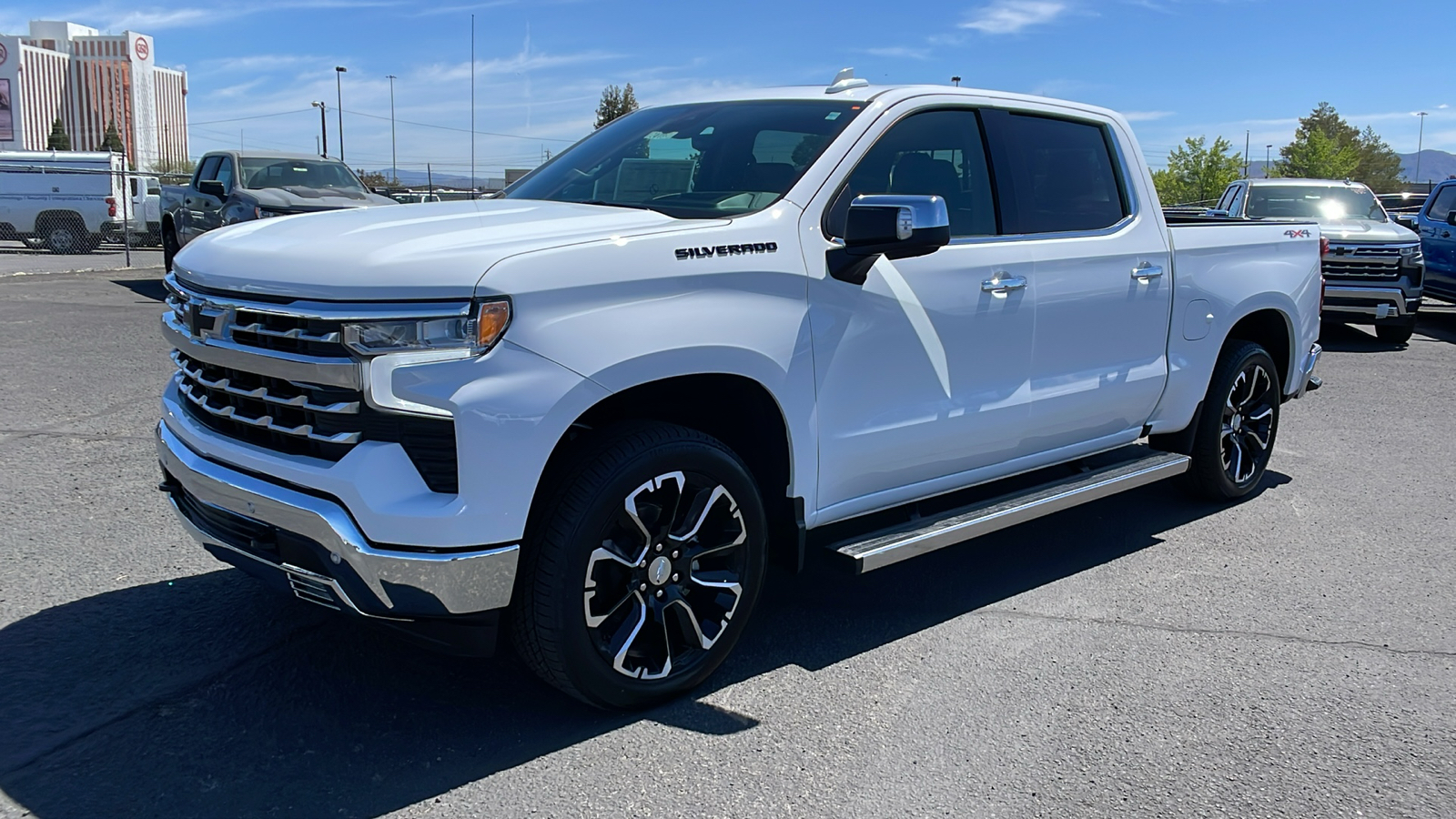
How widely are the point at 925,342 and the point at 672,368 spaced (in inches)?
44.7

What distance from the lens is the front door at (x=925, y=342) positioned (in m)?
3.93

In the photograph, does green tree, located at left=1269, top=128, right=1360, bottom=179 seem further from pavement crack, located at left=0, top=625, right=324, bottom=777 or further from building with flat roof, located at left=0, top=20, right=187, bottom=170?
building with flat roof, located at left=0, top=20, right=187, bottom=170

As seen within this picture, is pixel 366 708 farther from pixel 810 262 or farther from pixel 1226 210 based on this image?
pixel 1226 210

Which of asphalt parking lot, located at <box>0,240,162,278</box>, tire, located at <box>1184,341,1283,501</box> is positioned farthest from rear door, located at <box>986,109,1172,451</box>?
asphalt parking lot, located at <box>0,240,162,278</box>

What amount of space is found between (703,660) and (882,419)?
1.05m

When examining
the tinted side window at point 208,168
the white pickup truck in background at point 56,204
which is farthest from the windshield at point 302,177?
the white pickup truck in background at point 56,204

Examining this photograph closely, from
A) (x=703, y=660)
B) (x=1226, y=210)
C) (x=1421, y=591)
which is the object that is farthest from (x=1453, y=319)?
(x=703, y=660)

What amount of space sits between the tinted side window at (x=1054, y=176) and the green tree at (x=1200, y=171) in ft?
262

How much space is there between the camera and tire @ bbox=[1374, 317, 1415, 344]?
43.6 feet

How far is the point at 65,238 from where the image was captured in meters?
24.9

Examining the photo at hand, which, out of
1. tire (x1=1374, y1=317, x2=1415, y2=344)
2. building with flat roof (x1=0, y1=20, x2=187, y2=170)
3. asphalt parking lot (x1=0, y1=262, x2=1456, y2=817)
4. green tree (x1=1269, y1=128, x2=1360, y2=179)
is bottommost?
asphalt parking lot (x1=0, y1=262, x2=1456, y2=817)

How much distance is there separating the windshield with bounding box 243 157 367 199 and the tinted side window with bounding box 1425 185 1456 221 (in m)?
14.6

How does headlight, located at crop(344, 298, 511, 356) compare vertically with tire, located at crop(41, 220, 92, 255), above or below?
below

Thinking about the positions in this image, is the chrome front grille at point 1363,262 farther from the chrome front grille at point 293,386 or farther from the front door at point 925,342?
the chrome front grille at point 293,386
